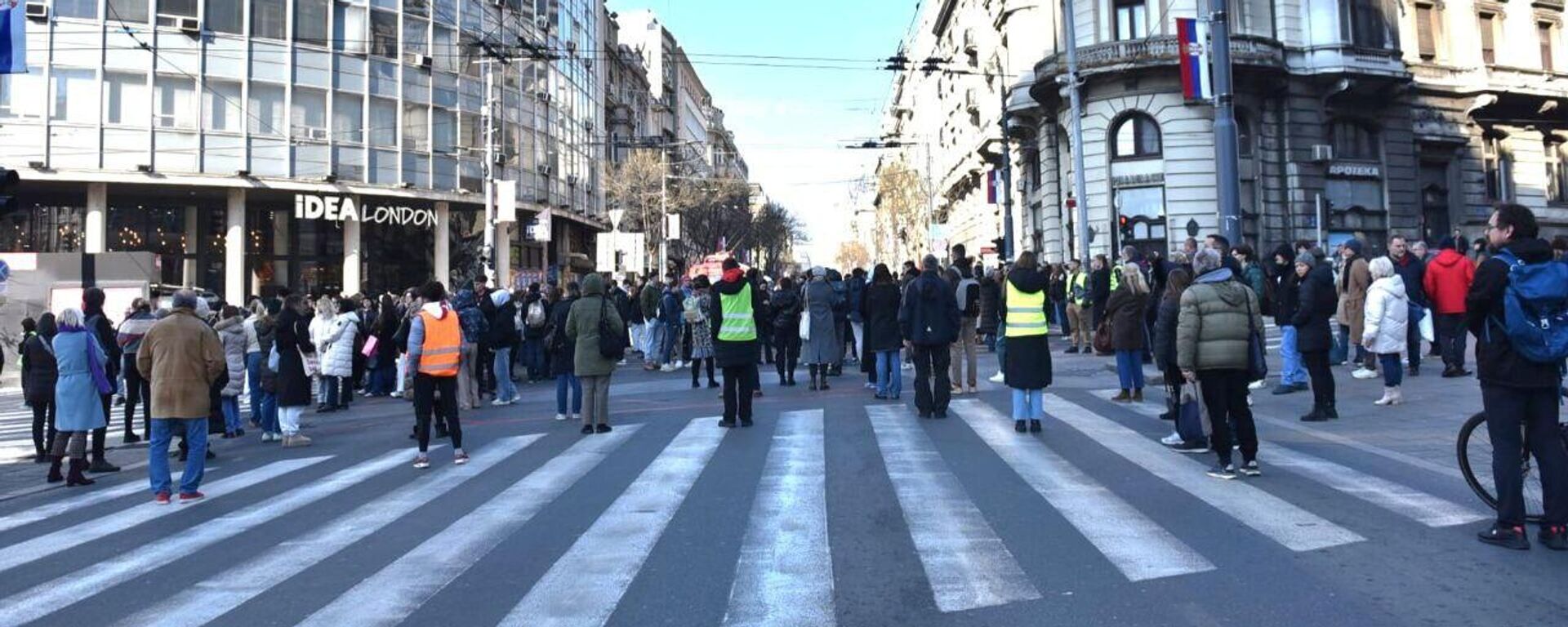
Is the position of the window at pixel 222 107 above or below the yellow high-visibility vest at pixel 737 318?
above

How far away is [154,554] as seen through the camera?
20.0 ft

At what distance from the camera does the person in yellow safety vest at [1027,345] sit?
968 cm

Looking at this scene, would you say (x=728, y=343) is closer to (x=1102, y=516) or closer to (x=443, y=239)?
(x=1102, y=516)

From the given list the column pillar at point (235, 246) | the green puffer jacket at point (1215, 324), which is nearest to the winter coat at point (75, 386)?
the green puffer jacket at point (1215, 324)

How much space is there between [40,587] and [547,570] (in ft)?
9.38

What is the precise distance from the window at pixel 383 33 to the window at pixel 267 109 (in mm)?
3649

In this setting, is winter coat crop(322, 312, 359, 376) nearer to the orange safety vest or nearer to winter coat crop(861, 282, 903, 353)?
the orange safety vest

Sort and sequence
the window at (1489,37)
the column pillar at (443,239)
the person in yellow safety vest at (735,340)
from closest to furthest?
the person in yellow safety vest at (735,340)
the column pillar at (443,239)
the window at (1489,37)

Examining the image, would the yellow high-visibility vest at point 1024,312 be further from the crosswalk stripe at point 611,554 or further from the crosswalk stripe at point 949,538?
the crosswalk stripe at point 611,554

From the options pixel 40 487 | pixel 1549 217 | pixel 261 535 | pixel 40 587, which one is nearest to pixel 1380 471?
pixel 261 535

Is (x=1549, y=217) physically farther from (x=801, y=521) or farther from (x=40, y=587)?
(x=40, y=587)

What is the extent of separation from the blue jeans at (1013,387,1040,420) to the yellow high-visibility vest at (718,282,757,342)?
3.08 meters

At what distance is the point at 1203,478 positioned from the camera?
7344mm

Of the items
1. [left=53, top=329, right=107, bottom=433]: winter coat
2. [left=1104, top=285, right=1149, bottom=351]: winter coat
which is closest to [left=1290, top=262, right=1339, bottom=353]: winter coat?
[left=1104, top=285, right=1149, bottom=351]: winter coat
